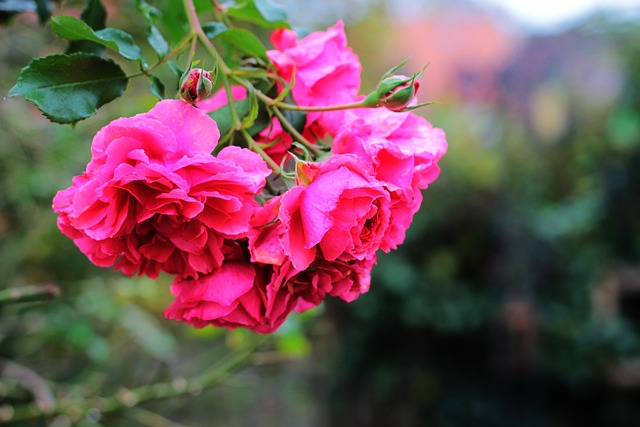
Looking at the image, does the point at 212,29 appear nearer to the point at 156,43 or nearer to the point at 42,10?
the point at 156,43

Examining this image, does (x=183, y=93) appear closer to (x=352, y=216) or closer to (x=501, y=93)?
(x=352, y=216)

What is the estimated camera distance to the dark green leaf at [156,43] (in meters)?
0.48

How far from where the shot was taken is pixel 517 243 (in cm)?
291

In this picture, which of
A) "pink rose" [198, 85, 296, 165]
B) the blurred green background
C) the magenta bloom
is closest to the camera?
the magenta bloom

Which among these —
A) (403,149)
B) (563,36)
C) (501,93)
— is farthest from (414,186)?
(563,36)

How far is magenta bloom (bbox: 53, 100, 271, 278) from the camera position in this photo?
0.38 m

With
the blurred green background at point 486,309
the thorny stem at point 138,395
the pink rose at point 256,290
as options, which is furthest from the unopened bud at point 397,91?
the blurred green background at point 486,309

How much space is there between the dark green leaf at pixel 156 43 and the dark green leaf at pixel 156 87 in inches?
0.8

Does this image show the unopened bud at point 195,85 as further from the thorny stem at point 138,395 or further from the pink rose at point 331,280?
the thorny stem at point 138,395

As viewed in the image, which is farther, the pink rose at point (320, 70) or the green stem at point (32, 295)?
the green stem at point (32, 295)

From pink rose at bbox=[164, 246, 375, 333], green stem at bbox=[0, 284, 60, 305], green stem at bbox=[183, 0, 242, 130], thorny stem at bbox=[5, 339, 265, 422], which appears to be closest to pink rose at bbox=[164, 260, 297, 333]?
pink rose at bbox=[164, 246, 375, 333]

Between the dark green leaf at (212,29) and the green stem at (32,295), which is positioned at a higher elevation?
the dark green leaf at (212,29)

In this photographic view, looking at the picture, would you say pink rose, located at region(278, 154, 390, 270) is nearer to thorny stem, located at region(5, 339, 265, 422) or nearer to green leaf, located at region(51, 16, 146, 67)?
green leaf, located at region(51, 16, 146, 67)

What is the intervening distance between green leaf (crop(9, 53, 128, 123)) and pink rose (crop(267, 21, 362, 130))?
0.12m
